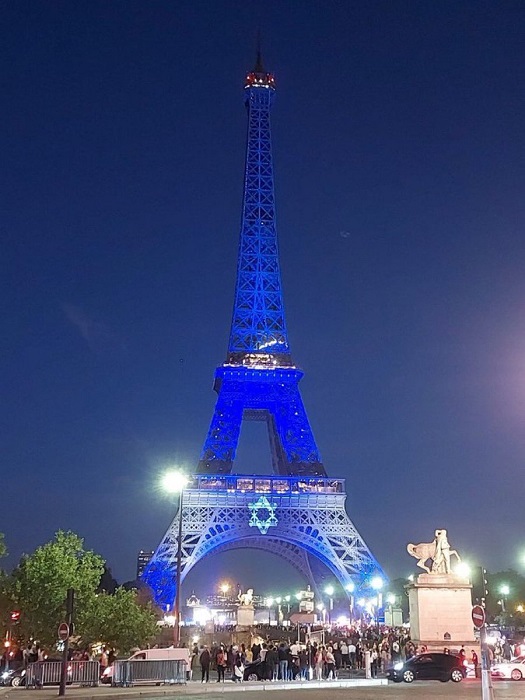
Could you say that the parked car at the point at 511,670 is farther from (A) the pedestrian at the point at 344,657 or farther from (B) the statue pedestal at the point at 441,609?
(A) the pedestrian at the point at 344,657

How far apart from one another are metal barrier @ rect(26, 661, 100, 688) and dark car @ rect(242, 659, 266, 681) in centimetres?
610

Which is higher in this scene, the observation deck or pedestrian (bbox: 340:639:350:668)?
the observation deck

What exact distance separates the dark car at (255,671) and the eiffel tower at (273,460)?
3880cm

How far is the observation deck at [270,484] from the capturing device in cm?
7925

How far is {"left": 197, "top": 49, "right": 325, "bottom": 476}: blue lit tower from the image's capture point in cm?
8525

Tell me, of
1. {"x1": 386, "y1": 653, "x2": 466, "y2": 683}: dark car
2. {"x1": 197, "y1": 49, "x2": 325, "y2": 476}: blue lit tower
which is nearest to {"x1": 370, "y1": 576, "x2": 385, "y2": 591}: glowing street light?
{"x1": 197, "y1": 49, "x2": 325, "y2": 476}: blue lit tower

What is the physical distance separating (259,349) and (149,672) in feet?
205

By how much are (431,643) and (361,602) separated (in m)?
42.8

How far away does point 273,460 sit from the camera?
105 metres

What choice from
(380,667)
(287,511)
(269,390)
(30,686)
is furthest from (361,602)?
(30,686)

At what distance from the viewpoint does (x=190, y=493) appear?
77688 mm

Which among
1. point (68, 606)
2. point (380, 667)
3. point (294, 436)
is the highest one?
point (294, 436)

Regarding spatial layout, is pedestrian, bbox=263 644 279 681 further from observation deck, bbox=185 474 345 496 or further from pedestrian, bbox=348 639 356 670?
observation deck, bbox=185 474 345 496

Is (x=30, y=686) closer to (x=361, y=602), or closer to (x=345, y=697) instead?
(x=345, y=697)
